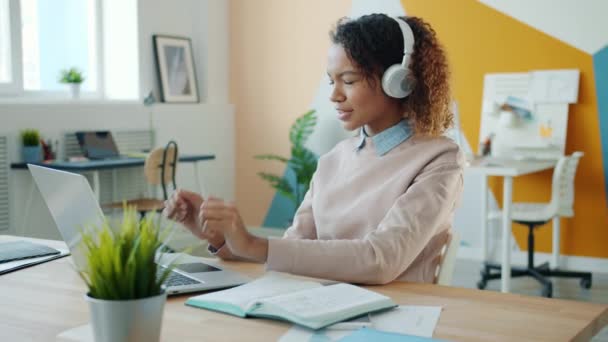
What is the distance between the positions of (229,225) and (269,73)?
4795 millimetres

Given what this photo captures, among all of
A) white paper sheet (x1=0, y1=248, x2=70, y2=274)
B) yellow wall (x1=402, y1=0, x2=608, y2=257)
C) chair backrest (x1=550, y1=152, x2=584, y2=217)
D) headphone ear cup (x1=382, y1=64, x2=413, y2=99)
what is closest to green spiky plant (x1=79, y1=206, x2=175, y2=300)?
white paper sheet (x1=0, y1=248, x2=70, y2=274)

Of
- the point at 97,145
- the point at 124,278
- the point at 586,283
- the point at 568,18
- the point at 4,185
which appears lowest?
the point at 586,283

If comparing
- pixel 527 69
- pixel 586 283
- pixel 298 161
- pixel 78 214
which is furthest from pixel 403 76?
pixel 298 161

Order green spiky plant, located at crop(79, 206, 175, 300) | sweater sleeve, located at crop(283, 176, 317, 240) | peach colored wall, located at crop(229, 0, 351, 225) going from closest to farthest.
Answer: green spiky plant, located at crop(79, 206, 175, 300), sweater sleeve, located at crop(283, 176, 317, 240), peach colored wall, located at crop(229, 0, 351, 225)

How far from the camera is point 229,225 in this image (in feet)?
4.63

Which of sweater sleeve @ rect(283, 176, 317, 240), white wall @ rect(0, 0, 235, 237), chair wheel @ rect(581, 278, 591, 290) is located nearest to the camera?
sweater sleeve @ rect(283, 176, 317, 240)

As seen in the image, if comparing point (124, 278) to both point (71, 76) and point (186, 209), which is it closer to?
point (186, 209)

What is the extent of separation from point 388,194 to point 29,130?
3403 mm

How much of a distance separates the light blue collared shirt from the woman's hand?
463 millimetres

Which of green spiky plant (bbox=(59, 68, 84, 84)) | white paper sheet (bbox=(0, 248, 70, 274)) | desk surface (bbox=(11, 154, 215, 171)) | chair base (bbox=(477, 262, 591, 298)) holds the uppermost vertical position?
green spiky plant (bbox=(59, 68, 84, 84))

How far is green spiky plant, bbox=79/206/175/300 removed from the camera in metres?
0.89

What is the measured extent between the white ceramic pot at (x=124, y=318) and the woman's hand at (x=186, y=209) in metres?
0.64

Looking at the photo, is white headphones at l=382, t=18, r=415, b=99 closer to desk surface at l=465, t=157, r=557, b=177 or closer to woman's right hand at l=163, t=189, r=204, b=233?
woman's right hand at l=163, t=189, r=204, b=233

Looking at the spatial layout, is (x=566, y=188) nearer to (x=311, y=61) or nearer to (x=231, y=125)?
(x=311, y=61)
